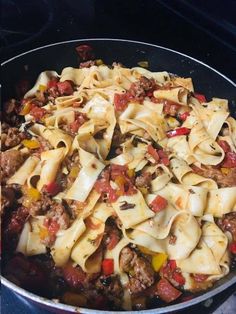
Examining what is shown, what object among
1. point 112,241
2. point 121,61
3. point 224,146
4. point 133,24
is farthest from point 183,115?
point 112,241

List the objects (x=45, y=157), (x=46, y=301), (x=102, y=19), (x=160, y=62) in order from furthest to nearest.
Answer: (x=102, y=19) → (x=160, y=62) → (x=45, y=157) → (x=46, y=301)

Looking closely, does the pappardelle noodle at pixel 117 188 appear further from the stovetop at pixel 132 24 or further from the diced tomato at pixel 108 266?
the stovetop at pixel 132 24

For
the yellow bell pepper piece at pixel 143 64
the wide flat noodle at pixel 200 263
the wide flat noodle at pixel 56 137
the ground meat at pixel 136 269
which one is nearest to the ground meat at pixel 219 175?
the wide flat noodle at pixel 200 263

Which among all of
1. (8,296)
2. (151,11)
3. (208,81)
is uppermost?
(151,11)

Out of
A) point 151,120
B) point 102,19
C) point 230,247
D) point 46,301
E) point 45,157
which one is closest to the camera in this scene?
point 46,301

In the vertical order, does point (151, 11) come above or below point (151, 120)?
above

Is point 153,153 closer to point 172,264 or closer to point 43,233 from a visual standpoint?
point 172,264

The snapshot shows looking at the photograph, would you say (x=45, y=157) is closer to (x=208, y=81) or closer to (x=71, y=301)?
(x=71, y=301)

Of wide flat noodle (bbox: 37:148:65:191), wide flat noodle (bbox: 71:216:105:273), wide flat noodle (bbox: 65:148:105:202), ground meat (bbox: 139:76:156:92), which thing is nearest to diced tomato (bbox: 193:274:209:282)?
wide flat noodle (bbox: 71:216:105:273)

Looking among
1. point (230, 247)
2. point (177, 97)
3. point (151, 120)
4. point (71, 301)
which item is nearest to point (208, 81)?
point (177, 97)
